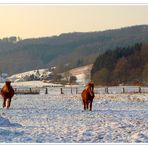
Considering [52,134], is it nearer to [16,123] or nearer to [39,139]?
[39,139]

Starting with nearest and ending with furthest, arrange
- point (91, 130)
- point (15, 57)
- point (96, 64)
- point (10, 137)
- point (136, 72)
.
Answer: point (10, 137)
point (91, 130)
point (136, 72)
point (96, 64)
point (15, 57)

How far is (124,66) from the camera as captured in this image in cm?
12275

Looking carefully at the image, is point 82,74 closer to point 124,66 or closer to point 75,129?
point 124,66

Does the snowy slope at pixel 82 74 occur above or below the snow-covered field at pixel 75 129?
above

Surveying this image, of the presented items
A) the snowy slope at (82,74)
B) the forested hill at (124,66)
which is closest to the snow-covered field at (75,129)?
the forested hill at (124,66)

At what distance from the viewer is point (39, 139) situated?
14.0 m

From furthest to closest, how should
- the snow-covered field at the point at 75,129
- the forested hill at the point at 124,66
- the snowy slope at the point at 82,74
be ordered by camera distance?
the snowy slope at the point at 82,74 < the forested hill at the point at 124,66 < the snow-covered field at the point at 75,129

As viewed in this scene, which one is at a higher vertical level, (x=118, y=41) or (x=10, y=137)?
(x=118, y=41)

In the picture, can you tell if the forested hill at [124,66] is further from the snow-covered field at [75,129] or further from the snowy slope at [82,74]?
the snow-covered field at [75,129]

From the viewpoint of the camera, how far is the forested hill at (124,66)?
120312 mm

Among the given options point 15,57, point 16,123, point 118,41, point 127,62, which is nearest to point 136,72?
point 127,62

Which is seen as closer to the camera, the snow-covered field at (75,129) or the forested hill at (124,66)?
the snow-covered field at (75,129)

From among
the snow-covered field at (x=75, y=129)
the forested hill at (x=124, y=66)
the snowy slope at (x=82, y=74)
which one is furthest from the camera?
the snowy slope at (x=82, y=74)
